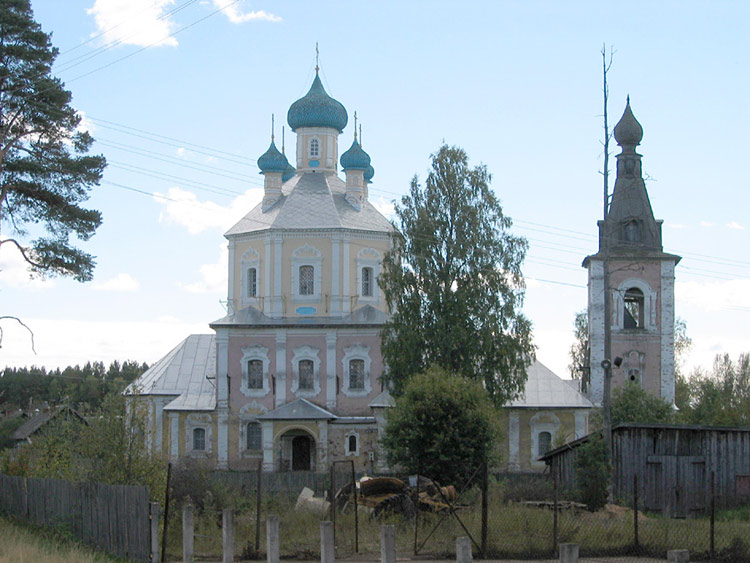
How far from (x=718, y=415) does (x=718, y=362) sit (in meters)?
41.1

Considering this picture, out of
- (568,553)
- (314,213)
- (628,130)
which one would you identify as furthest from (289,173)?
(568,553)

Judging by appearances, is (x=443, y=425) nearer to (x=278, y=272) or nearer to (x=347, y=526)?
(x=347, y=526)

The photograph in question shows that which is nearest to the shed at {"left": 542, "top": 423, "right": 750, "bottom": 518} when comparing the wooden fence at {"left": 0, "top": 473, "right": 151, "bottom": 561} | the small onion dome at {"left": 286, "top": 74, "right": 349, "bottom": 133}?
the wooden fence at {"left": 0, "top": 473, "right": 151, "bottom": 561}

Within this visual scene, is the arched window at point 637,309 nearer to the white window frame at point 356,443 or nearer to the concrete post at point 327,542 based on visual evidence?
the white window frame at point 356,443

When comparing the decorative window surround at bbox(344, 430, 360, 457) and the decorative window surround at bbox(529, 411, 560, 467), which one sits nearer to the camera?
the decorative window surround at bbox(344, 430, 360, 457)

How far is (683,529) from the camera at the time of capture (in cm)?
1789

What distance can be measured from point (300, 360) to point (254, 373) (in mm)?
1785

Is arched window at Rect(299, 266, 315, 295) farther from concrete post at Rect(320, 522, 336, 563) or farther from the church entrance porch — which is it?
concrete post at Rect(320, 522, 336, 563)

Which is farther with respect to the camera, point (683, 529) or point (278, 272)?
point (278, 272)

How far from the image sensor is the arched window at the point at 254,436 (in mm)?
39291

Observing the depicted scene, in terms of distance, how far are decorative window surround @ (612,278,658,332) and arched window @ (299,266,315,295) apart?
11.1m

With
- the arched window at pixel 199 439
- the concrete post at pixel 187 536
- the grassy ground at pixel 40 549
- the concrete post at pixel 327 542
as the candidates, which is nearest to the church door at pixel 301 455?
the arched window at pixel 199 439

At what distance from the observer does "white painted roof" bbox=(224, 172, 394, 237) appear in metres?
40.6

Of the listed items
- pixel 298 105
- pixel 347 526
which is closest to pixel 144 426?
pixel 347 526
